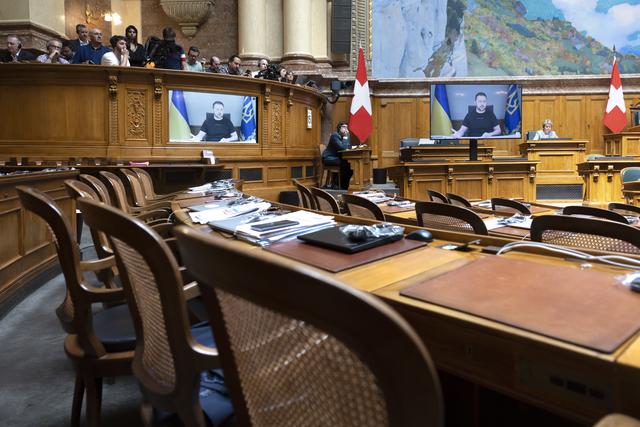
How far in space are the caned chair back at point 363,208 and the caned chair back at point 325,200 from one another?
8 centimetres

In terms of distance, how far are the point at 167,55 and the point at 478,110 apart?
4541mm

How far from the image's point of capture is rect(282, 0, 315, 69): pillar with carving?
10875 mm

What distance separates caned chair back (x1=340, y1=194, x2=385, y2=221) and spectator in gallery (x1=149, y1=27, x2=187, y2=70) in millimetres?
5426

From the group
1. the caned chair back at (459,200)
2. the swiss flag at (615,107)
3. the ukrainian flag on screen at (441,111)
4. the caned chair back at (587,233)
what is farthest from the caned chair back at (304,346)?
the swiss flag at (615,107)

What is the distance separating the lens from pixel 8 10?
888 centimetres

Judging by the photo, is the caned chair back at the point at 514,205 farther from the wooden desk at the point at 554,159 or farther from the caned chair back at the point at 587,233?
the wooden desk at the point at 554,159

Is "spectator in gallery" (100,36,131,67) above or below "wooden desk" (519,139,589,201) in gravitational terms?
above

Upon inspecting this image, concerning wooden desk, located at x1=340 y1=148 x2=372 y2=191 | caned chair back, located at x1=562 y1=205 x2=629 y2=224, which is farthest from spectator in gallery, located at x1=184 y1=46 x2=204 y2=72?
caned chair back, located at x1=562 y1=205 x2=629 y2=224

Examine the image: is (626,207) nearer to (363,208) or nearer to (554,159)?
(363,208)

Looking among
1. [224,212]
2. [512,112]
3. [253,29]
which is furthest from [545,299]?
[253,29]

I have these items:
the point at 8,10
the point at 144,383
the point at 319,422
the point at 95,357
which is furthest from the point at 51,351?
the point at 8,10

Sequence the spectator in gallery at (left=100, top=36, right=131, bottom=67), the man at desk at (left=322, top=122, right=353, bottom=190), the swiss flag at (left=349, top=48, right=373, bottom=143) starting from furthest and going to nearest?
the swiss flag at (left=349, top=48, right=373, bottom=143)
the man at desk at (left=322, top=122, right=353, bottom=190)
the spectator in gallery at (left=100, top=36, right=131, bottom=67)

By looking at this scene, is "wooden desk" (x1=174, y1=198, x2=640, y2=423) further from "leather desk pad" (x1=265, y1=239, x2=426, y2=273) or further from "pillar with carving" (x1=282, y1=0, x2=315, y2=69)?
"pillar with carving" (x1=282, y1=0, x2=315, y2=69)

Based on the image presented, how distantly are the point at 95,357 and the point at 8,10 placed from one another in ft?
31.8
